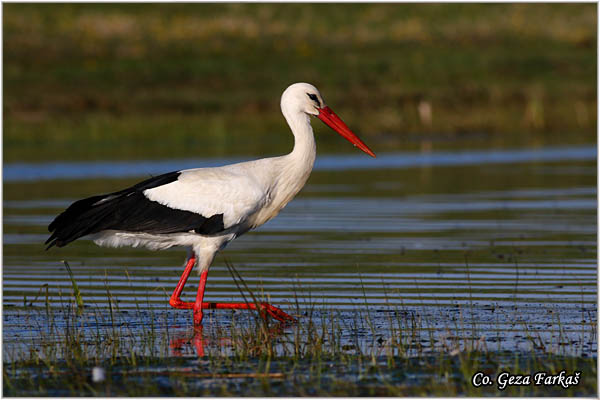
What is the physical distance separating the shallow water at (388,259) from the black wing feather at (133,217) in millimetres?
556

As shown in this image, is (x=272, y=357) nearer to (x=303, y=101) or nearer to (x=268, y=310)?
(x=268, y=310)

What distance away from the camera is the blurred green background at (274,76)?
2733 cm

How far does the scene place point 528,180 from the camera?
771 inches

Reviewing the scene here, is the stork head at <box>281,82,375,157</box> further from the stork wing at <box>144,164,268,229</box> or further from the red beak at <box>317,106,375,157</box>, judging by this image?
the stork wing at <box>144,164,268,229</box>

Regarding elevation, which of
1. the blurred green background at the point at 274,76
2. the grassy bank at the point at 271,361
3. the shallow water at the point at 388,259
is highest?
the blurred green background at the point at 274,76

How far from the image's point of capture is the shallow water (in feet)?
29.0

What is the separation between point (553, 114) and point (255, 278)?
21554 millimetres

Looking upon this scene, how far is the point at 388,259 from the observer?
461 inches

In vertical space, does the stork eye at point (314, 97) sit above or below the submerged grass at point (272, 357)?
above

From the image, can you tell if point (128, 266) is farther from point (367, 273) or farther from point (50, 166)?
point (50, 166)

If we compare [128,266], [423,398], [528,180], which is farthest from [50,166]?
[423,398]

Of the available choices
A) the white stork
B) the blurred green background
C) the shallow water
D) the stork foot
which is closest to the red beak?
the white stork

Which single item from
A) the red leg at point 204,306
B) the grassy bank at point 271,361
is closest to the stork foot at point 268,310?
the red leg at point 204,306

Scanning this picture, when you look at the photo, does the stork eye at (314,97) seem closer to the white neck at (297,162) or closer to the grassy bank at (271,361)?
the white neck at (297,162)
